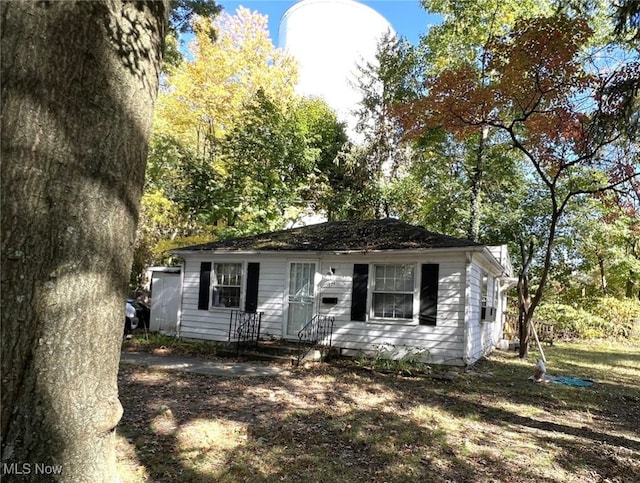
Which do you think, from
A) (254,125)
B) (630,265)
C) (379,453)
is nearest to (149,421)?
(379,453)

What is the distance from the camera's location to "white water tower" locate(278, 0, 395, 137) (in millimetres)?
24688

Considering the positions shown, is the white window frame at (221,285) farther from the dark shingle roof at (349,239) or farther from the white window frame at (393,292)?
the white window frame at (393,292)

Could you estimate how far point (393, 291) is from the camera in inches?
396

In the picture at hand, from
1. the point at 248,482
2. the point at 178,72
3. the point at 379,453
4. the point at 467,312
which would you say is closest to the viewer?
the point at 248,482

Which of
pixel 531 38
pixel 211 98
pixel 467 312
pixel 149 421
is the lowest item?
pixel 149 421

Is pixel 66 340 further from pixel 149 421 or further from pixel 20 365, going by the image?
→ pixel 149 421

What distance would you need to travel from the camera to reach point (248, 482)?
364 centimetres

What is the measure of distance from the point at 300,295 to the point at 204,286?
294 cm

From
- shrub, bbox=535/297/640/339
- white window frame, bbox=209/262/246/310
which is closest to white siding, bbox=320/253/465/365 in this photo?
white window frame, bbox=209/262/246/310

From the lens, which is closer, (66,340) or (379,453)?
(66,340)

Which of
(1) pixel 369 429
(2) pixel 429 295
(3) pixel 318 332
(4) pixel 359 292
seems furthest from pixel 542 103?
(1) pixel 369 429

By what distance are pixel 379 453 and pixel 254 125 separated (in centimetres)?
1430

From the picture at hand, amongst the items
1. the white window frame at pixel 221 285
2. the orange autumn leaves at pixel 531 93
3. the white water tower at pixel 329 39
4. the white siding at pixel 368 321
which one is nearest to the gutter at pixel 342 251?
the white siding at pixel 368 321

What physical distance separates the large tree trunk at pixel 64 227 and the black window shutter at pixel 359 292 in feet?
28.1
